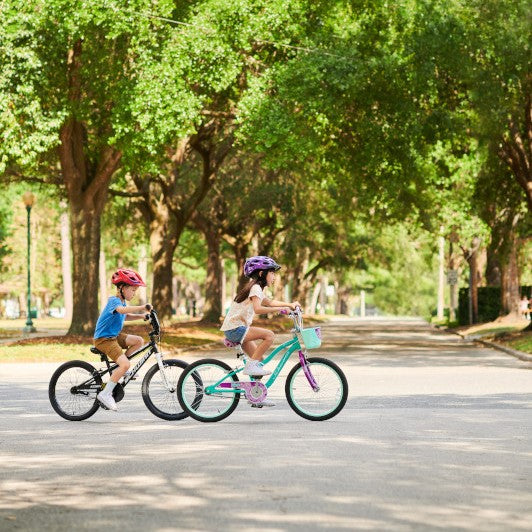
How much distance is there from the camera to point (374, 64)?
1256 inches

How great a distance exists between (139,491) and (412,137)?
86.2 ft

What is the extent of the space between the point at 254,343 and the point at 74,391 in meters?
2.16

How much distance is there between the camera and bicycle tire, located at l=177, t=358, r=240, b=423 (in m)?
13.3

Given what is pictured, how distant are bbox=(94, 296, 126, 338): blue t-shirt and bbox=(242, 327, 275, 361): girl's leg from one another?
137cm

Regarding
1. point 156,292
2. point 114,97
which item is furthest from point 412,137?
point 156,292

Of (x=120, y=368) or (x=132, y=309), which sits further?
(x=120, y=368)

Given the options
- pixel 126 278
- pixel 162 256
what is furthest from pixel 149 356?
pixel 162 256

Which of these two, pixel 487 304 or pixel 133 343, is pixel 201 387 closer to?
pixel 133 343

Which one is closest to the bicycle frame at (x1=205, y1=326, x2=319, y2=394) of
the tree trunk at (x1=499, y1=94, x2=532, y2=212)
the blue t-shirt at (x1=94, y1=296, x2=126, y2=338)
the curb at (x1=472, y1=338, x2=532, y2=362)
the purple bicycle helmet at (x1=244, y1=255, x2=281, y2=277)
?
the purple bicycle helmet at (x1=244, y1=255, x2=281, y2=277)

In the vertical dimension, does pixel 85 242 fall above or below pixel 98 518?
above

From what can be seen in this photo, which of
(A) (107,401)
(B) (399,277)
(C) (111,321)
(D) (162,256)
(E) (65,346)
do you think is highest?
(B) (399,277)

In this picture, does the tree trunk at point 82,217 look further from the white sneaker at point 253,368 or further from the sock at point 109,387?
the white sneaker at point 253,368

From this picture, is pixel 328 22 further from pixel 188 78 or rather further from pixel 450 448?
pixel 450 448

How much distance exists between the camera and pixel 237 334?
43.5 ft
